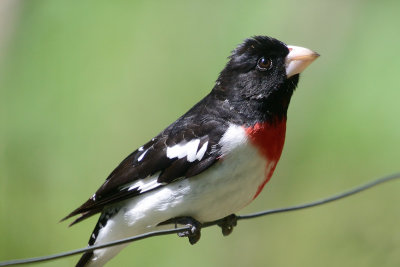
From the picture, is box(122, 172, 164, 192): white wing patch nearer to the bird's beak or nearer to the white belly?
the white belly

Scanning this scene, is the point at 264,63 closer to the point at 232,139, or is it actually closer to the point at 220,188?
the point at 232,139

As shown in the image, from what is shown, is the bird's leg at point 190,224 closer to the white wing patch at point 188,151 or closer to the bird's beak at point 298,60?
the white wing patch at point 188,151

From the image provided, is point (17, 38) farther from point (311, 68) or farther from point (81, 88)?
point (311, 68)

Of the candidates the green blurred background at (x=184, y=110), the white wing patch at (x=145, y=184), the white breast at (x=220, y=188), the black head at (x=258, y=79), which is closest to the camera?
the white breast at (x=220, y=188)

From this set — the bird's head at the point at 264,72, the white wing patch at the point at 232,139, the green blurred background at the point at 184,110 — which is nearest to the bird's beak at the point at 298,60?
the bird's head at the point at 264,72

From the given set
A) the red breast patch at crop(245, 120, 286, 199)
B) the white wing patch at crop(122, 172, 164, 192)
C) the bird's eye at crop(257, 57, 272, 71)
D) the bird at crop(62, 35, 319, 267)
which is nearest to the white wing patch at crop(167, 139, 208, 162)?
the bird at crop(62, 35, 319, 267)

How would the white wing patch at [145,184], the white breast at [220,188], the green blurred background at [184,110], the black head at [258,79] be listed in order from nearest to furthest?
the white breast at [220,188] < the white wing patch at [145,184] < the black head at [258,79] < the green blurred background at [184,110]
